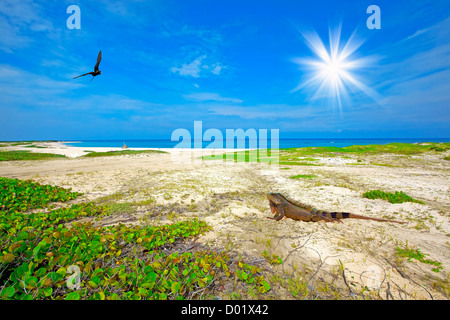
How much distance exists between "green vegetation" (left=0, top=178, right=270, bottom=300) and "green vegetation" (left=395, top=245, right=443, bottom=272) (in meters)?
3.23

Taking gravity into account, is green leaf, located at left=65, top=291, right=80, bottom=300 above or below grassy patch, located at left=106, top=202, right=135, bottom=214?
above

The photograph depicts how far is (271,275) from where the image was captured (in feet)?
10.8

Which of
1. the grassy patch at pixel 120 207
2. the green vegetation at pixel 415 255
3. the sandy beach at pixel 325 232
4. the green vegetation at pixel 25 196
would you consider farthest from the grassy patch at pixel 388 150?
the green vegetation at pixel 25 196

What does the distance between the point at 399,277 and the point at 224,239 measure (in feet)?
11.1

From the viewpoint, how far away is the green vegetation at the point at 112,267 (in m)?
2.54

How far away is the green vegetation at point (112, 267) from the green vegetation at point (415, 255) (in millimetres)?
3227

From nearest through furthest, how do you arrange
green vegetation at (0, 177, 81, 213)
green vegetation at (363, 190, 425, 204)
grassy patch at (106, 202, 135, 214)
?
green vegetation at (0, 177, 81, 213) < grassy patch at (106, 202, 135, 214) < green vegetation at (363, 190, 425, 204)

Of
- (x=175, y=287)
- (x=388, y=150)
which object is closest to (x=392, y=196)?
(x=175, y=287)

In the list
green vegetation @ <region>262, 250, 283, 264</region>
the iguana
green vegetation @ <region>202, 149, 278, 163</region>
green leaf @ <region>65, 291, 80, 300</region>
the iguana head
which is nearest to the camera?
green leaf @ <region>65, 291, 80, 300</region>

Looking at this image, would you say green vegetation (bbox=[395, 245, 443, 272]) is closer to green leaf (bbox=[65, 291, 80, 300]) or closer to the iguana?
the iguana

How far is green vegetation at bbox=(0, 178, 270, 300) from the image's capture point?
100 inches

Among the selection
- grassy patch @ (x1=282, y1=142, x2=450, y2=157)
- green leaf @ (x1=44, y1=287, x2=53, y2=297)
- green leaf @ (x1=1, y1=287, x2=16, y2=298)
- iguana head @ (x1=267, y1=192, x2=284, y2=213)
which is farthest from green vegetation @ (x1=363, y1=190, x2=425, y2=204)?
grassy patch @ (x1=282, y1=142, x2=450, y2=157)
